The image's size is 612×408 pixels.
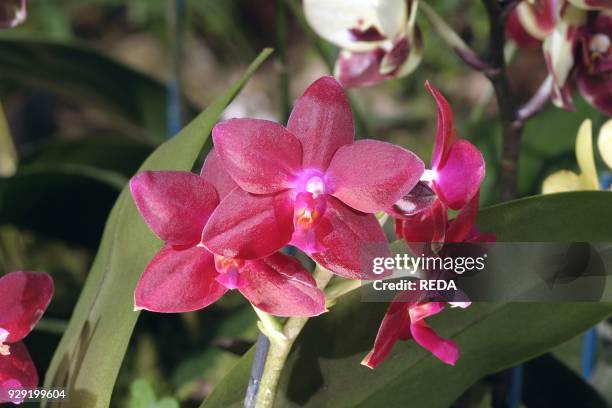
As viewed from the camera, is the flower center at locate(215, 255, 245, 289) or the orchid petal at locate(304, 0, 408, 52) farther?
the orchid petal at locate(304, 0, 408, 52)

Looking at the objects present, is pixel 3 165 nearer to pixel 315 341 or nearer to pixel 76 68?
pixel 76 68

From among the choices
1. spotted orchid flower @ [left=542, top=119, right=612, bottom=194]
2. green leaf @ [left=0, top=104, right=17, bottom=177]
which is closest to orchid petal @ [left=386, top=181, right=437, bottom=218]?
spotted orchid flower @ [left=542, top=119, right=612, bottom=194]

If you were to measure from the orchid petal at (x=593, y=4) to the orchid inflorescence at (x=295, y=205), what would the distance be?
0.15 meters

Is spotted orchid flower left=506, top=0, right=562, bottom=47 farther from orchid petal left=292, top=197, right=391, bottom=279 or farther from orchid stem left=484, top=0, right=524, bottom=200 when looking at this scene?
orchid petal left=292, top=197, right=391, bottom=279

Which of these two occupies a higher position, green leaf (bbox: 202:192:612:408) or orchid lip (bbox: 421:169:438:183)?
orchid lip (bbox: 421:169:438:183)

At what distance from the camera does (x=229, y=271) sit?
0.31 metres

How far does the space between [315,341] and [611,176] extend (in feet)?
0.85

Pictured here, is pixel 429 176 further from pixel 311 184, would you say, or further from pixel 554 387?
pixel 554 387

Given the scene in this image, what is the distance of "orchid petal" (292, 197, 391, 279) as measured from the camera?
0.31 m

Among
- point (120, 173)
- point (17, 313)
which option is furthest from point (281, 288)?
point (120, 173)

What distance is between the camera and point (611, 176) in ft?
1.74

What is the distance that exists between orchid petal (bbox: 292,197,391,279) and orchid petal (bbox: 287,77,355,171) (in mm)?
19

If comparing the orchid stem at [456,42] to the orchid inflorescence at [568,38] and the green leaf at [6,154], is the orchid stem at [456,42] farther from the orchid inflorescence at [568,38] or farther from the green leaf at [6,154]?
the green leaf at [6,154]

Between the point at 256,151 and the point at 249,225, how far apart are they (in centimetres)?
3
